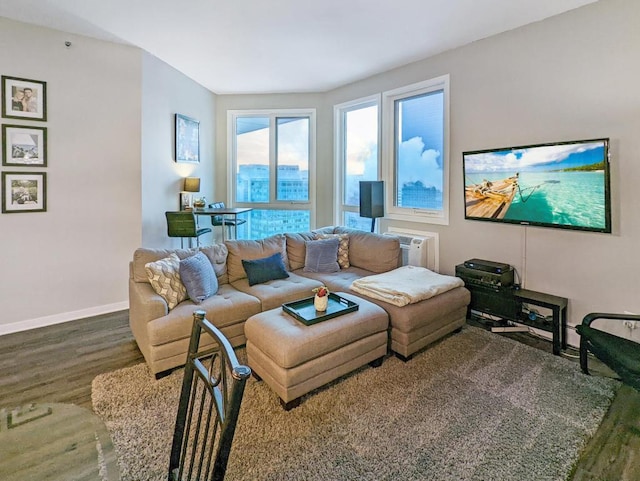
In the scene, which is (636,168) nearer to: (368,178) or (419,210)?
(419,210)

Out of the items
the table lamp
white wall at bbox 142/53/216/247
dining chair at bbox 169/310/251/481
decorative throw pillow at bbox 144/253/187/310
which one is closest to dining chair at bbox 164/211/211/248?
white wall at bbox 142/53/216/247

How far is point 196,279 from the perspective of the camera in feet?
9.65

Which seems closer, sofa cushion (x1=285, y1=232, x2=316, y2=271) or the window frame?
sofa cushion (x1=285, y1=232, x2=316, y2=271)

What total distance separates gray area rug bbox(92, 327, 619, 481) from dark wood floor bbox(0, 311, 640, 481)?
81mm

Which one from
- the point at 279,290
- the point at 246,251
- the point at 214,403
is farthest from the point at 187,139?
the point at 214,403

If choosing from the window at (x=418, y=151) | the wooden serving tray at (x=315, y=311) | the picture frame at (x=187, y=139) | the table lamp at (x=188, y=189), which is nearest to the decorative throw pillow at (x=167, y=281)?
the wooden serving tray at (x=315, y=311)

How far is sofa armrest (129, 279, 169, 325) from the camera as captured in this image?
259 cm

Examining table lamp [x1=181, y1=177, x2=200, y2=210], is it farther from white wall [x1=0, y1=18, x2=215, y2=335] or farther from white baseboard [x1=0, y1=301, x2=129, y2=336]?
white baseboard [x1=0, y1=301, x2=129, y2=336]

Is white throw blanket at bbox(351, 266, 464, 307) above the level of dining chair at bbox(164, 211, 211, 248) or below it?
Result: below

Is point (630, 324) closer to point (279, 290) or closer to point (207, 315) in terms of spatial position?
point (279, 290)

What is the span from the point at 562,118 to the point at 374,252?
84.3 inches

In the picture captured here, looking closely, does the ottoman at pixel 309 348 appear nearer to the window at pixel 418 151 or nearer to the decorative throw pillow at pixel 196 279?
the decorative throw pillow at pixel 196 279

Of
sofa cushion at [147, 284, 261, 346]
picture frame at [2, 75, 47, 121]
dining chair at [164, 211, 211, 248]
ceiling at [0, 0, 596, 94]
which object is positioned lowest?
sofa cushion at [147, 284, 261, 346]

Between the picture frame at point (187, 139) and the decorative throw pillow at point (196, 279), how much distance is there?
2323mm
